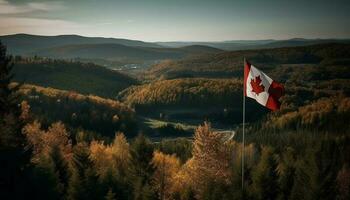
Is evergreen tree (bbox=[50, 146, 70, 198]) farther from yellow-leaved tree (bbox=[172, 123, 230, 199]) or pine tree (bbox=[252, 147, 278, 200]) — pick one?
pine tree (bbox=[252, 147, 278, 200])

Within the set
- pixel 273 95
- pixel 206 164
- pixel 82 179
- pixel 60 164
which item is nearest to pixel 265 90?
pixel 273 95

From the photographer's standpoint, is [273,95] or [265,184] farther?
[265,184]

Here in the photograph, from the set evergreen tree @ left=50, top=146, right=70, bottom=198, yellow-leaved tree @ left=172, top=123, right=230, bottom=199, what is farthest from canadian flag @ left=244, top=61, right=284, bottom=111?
evergreen tree @ left=50, top=146, right=70, bottom=198

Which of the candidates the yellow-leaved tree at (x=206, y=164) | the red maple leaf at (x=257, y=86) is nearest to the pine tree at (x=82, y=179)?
the yellow-leaved tree at (x=206, y=164)

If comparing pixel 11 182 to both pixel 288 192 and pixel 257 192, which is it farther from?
pixel 288 192

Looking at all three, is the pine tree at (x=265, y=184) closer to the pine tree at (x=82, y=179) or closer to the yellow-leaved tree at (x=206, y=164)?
the yellow-leaved tree at (x=206, y=164)

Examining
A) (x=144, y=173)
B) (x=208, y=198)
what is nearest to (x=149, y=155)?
(x=144, y=173)

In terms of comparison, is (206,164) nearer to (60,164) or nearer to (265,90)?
(60,164)

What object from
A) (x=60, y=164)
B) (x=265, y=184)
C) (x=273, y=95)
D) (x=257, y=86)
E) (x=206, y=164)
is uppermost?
(x=257, y=86)

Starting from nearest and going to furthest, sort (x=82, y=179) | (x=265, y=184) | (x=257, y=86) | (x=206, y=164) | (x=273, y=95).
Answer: (x=273, y=95) → (x=257, y=86) → (x=82, y=179) → (x=265, y=184) → (x=206, y=164)

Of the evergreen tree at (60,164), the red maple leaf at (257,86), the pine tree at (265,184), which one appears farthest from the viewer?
the pine tree at (265,184)

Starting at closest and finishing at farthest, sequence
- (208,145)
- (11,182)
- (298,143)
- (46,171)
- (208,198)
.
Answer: (11,182) → (46,171) → (208,198) → (208,145) → (298,143)
